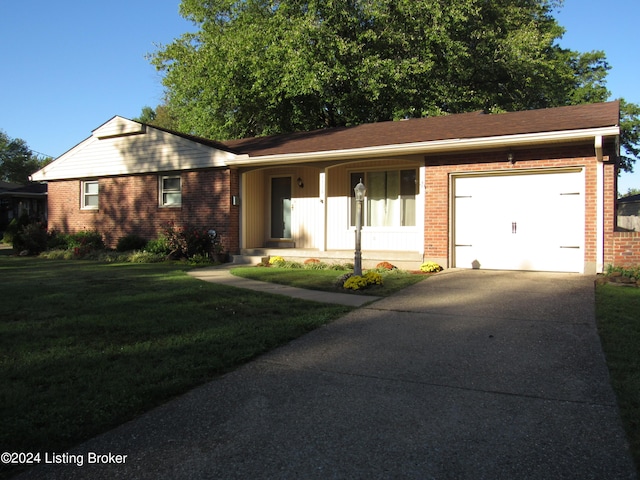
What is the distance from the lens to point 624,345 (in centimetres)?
505

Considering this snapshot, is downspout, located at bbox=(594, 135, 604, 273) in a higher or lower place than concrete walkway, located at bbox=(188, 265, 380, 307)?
higher

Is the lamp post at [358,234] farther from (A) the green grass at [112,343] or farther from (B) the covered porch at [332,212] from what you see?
(B) the covered porch at [332,212]

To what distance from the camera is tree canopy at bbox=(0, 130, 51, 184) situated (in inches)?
2414

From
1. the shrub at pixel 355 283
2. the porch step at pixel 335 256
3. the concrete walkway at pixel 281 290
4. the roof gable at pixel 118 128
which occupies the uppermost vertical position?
the roof gable at pixel 118 128

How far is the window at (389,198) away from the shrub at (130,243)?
6954 mm

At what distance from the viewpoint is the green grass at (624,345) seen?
3.43 m

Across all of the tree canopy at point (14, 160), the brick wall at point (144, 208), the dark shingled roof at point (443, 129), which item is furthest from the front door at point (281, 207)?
the tree canopy at point (14, 160)

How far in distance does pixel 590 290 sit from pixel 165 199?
483 inches

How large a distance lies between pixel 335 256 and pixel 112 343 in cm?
799

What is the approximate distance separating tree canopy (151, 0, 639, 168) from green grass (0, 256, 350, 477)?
45.0 feet

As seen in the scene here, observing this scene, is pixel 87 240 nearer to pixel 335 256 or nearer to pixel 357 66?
pixel 335 256

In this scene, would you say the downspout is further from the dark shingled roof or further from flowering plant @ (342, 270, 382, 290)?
flowering plant @ (342, 270, 382, 290)

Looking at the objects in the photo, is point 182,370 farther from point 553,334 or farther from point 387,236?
point 387,236

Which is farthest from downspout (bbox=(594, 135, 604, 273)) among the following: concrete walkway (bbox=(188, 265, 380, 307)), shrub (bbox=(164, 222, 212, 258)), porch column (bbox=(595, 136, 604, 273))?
shrub (bbox=(164, 222, 212, 258))
